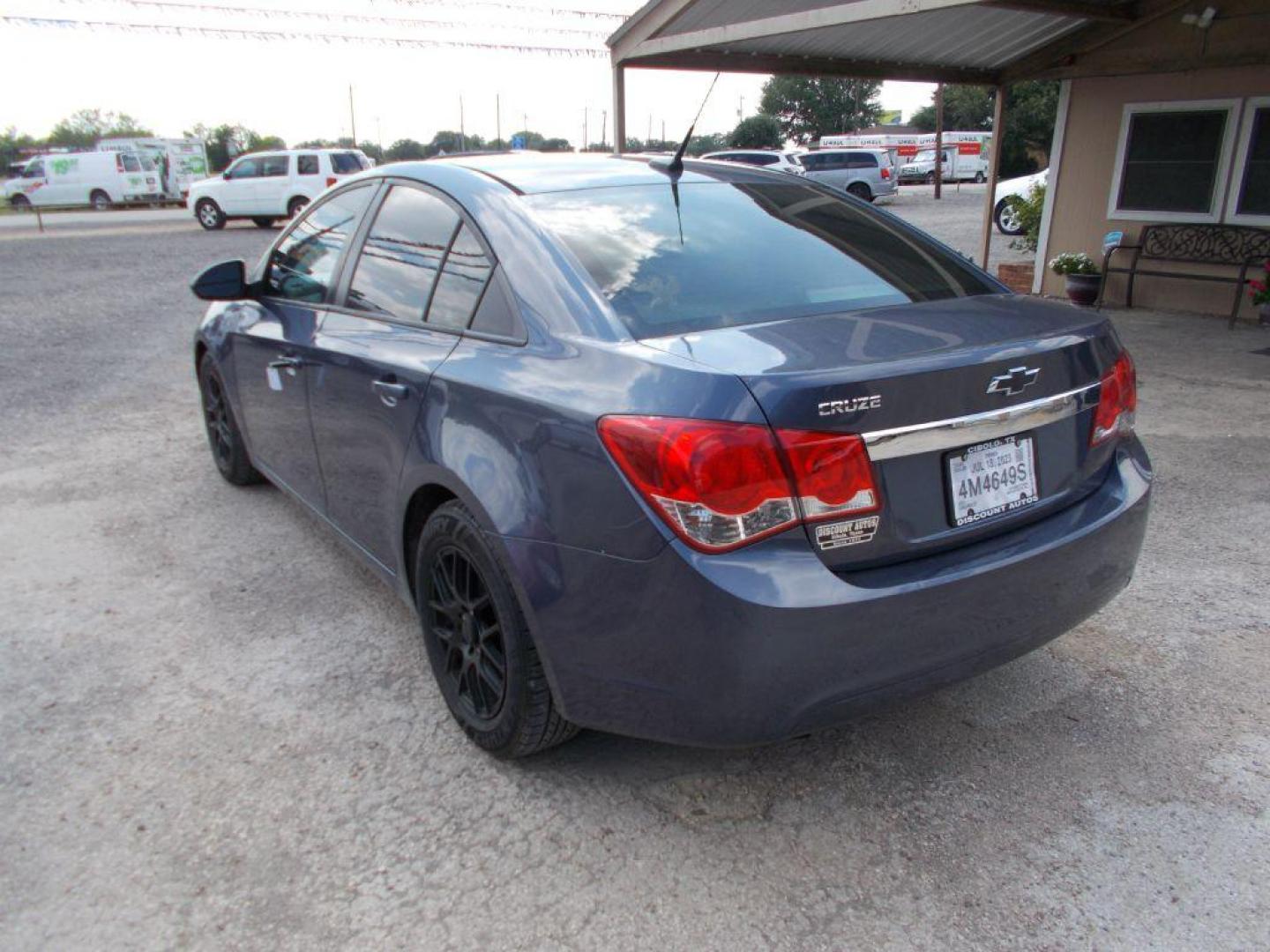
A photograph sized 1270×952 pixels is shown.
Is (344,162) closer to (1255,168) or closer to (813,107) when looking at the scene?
(1255,168)

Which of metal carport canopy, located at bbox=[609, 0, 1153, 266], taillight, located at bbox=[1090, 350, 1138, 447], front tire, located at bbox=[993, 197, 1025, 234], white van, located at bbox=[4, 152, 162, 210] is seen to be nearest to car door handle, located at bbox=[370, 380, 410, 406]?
taillight, located at bbox=[1090, 350, 1138, 447]

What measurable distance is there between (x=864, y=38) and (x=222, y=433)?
278 inches

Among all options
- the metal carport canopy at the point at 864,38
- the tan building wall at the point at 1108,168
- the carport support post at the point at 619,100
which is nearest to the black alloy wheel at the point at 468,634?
the metal carport canopy at the point at 864,38

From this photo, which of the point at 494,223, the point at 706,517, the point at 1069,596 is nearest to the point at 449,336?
the point at 494,223

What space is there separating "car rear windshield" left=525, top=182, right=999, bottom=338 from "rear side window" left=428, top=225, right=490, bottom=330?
0.21 m

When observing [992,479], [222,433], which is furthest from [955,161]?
[992,479]

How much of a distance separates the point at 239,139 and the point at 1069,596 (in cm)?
7488

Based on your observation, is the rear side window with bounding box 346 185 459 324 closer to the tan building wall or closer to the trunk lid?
the trunk lid

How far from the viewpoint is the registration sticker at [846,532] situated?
6.41 ft

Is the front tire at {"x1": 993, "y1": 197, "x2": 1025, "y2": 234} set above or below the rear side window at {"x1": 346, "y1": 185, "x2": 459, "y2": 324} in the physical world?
below

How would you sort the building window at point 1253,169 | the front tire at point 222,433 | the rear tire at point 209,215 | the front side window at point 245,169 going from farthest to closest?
the rear tire at point 209,215, the front side window at point 245,169, the building window at point 1253,169, the front tire at point 222,433

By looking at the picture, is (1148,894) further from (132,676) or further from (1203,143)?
(1203,143)

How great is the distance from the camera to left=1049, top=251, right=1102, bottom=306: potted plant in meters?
9.85

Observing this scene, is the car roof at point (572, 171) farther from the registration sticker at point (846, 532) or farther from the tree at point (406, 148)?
the tree at point (406, 148)
